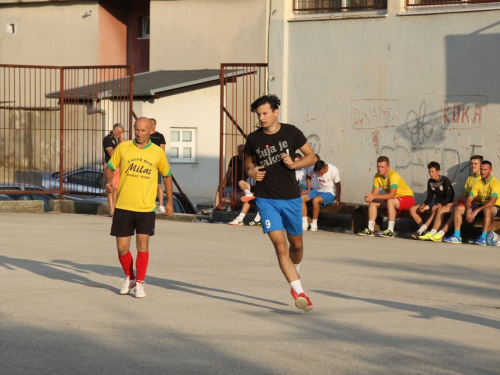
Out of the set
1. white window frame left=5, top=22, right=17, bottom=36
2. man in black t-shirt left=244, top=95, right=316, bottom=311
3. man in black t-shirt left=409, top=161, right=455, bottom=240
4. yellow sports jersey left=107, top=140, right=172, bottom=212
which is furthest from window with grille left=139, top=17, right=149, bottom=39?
man in black t-shirt left=244, top=95, right=316, bottom=311

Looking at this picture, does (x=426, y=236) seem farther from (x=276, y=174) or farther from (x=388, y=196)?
(x=276, y=174)

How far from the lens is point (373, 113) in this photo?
1845 cm

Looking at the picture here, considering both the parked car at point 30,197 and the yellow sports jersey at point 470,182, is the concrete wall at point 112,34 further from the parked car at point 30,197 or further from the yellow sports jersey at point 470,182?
the yellow sports jersey at point 470,182

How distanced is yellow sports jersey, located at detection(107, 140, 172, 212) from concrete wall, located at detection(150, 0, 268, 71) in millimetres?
23374

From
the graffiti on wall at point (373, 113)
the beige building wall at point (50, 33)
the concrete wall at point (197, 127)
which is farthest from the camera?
the beige building wall at point (50, 33)

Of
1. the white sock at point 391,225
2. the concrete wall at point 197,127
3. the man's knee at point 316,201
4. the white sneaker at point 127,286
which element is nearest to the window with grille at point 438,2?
the man's knee at point 316,201

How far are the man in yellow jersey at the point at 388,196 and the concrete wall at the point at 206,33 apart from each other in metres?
16.1

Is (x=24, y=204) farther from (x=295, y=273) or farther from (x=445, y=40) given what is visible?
(x=295, y=273)

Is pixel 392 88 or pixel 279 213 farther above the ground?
pixel 392 88

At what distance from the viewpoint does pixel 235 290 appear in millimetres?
10375

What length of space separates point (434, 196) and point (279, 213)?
8489 millimetres

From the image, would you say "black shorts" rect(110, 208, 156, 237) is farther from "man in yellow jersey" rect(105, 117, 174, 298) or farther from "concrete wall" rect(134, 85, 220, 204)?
"concrete wall" rect(134, 85, 220, 204)

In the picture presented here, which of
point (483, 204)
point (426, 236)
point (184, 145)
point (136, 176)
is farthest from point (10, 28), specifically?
point (136, 176)

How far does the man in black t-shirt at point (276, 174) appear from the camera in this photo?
9008 mm
